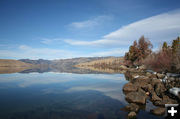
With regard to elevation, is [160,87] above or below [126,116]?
above

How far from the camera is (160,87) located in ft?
49.4

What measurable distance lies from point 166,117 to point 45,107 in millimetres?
10197

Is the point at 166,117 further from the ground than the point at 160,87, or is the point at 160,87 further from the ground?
the point at 160,87

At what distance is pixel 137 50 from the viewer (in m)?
59.0

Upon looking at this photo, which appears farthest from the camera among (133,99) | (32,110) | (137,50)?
(137,50)

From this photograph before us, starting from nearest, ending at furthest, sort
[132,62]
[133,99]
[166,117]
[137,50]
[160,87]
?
[166,117]
[133,99]
[160,87]
[137,50]
[132,62]

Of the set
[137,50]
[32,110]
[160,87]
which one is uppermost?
[137,50]

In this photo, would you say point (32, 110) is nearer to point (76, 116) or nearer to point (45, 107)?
point (45, 107)

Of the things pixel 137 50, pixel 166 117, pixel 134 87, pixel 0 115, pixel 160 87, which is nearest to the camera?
pixel 166 117

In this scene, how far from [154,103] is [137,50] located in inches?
1968

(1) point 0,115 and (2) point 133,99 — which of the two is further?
(2) point 133,99

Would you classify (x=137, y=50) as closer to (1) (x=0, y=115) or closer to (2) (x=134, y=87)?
(2) (x=134, y=87)

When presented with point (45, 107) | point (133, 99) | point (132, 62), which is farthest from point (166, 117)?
point (132, 62)

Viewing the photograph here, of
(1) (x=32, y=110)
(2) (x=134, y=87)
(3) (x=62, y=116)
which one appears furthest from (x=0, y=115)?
(2) (x=134, y=87)
